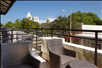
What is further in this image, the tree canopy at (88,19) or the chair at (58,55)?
the tree canopy at (88,19)

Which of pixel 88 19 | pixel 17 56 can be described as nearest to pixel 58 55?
pixel 17 56

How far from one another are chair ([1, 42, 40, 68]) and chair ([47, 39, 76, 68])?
407mm

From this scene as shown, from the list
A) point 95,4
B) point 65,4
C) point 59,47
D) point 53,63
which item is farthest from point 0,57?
point 95,4

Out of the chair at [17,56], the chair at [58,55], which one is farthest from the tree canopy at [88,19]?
the chair at [17,56]

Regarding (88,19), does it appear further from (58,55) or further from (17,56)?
(17,56)

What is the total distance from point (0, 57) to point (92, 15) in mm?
42795

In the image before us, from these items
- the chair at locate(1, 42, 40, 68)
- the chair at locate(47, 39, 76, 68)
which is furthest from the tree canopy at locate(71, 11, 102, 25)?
the chair at locate(1, 42, 40, 68)

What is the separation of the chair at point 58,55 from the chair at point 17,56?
16.0 inches

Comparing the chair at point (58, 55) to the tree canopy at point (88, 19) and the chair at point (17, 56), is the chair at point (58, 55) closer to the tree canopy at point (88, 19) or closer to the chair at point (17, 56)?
the chair at point (17, 56)

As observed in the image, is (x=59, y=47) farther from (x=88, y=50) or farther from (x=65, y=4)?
(x=65, y=4)

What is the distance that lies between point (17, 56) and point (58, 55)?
711 millimetres

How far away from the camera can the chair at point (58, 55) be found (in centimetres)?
156

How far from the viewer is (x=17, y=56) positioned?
5.04 feet

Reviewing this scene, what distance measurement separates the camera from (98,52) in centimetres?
174
